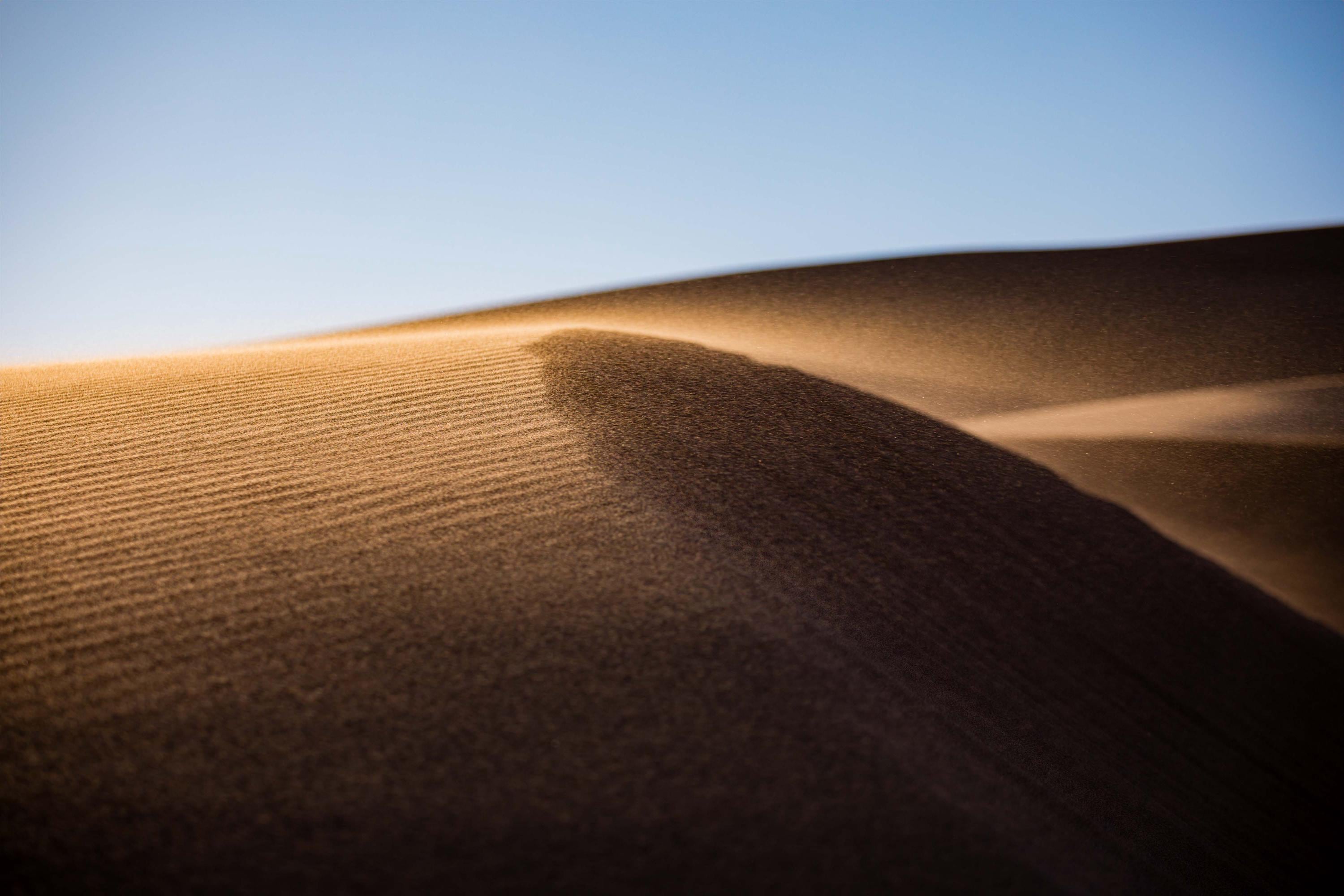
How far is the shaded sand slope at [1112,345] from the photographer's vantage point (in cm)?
439

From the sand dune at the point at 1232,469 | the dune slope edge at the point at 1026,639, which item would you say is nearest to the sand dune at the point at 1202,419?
the sand dune at the point at 1232,469

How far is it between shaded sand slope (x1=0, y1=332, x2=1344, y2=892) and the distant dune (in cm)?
1

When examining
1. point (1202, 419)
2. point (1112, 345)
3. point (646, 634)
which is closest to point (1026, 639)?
point (646, 634)

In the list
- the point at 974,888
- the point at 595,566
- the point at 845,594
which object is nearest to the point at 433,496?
the point at 595,566

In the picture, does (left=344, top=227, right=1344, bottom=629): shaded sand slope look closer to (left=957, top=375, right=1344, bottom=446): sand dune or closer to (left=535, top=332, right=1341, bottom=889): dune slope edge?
(left=957, top=375, right=1344, bottom=446): sand dune

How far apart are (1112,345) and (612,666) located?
7777 millimetres

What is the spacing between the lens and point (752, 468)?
14.1 feet

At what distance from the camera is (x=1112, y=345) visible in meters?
8.77

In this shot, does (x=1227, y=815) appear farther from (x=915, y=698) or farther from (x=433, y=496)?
(x=433, y=496)

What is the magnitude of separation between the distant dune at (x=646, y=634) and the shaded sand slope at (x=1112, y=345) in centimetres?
6

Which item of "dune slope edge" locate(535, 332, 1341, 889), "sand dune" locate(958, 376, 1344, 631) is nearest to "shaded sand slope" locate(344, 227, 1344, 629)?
"sand dune" locate(958, 376, 1344, 631)

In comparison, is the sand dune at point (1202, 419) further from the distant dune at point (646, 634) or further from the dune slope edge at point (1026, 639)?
the dune slope edge at point (1026, 639)

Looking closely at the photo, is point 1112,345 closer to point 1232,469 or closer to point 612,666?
point 1232,469

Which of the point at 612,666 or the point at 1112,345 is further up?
the point at 1112,345
